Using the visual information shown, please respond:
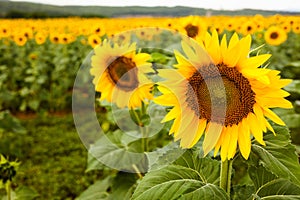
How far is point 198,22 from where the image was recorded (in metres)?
2.35

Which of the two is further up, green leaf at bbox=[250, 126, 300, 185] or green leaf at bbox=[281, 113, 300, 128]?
green leaf at bbox=[250, 126, 300, 185]

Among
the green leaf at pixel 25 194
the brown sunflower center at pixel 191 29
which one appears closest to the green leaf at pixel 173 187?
the green leaf at pixel 25 194

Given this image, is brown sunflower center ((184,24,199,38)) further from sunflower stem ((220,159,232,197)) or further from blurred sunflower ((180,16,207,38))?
sunflower stem ((220,159,232,197))

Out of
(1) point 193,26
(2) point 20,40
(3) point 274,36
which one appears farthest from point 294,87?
(2) point 20,40

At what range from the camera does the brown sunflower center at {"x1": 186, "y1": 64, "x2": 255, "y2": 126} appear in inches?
36.5

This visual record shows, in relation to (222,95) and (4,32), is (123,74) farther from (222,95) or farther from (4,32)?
(4,32)

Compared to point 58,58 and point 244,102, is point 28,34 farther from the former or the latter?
point 244,102

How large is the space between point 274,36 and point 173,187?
3810 mm

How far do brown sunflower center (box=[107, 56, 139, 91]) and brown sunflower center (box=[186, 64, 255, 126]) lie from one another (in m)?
0.68

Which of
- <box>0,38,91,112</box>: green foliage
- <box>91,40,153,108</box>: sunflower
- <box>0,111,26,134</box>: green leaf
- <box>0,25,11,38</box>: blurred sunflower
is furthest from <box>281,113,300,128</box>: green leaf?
<box>0,25,11,38</box>: blurred sunflower

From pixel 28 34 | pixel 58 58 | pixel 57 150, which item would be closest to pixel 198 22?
pixel 57 150

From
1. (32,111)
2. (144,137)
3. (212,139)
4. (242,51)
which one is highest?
(242,51)

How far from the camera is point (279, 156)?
1.06 m

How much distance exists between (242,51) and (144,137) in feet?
3.35
